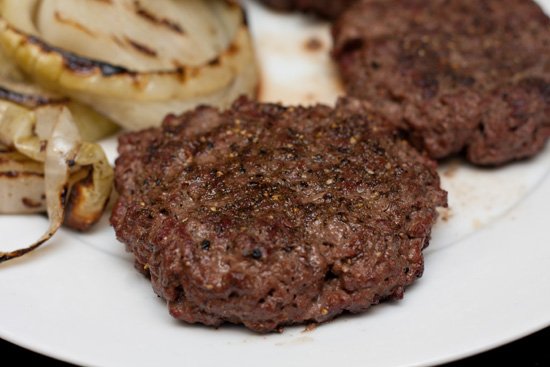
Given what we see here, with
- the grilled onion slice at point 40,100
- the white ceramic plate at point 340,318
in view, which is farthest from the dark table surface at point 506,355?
the grilled onion slice at point 40,100

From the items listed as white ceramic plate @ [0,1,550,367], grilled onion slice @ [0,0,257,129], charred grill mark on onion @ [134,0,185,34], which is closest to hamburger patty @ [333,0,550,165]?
white ceramic plate @ [0,1,550,367]

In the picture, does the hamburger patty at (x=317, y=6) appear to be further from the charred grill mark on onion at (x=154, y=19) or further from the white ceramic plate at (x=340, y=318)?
the white ceramic plate at (x=340, y=318)

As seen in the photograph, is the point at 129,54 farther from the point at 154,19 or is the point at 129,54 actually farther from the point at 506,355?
the point at 506,355

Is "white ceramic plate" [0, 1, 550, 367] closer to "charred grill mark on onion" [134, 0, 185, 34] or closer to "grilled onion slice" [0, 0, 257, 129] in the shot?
"grilled onion slice" [0, 0, 257, 129]

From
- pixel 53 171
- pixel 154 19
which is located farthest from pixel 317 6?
pixel 53 171

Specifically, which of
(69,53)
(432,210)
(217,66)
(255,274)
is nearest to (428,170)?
(432,210)

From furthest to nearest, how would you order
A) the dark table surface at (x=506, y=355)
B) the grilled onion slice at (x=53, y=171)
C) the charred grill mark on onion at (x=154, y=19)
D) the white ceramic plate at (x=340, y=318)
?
the charred grill mark on onion at (x=154, y=19)
the grilled onion slice at (x=53, y=171)
the dark table surface at (x=506, y=355)
the white ceramic plate at (x=340, y=318)

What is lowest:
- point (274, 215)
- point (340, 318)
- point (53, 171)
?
point (340, 318)
